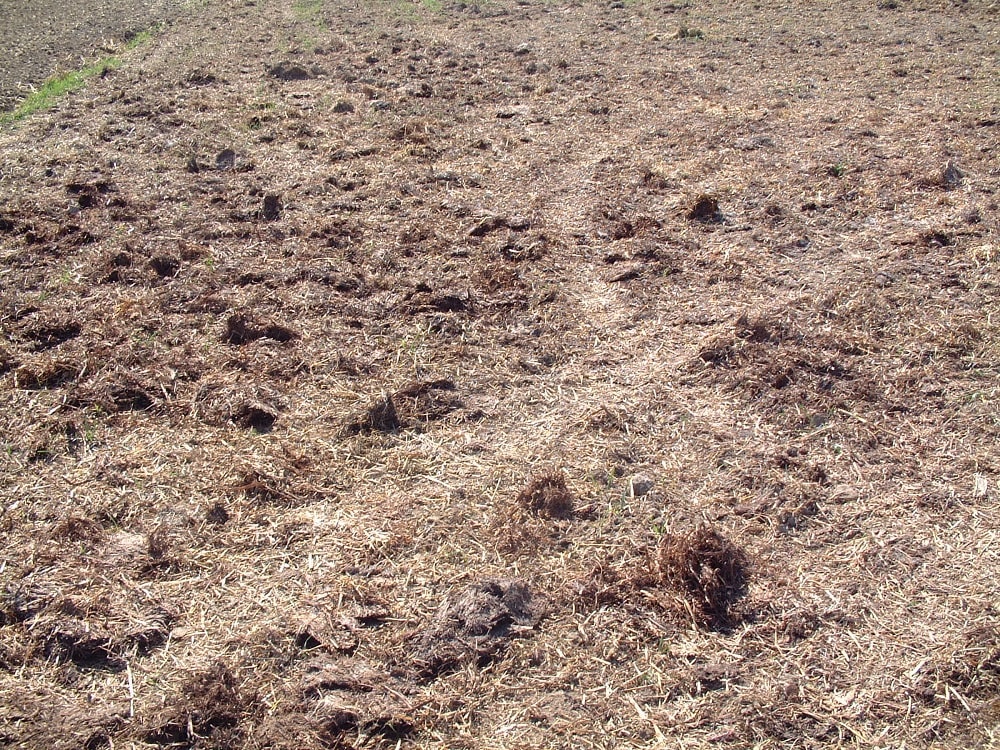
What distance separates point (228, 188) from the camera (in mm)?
7566

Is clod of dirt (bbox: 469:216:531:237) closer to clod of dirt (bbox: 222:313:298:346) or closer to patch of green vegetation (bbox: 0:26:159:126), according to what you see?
clod of dirt (bbox: 222:313:298:346)

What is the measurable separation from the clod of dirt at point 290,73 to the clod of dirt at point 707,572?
931 centimetres

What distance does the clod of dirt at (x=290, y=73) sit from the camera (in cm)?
1096

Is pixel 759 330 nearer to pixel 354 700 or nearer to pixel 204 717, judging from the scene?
pixel 354 700

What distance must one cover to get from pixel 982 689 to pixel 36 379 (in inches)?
Answer: 197

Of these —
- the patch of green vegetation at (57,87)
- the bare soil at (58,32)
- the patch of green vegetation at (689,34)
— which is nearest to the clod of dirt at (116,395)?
the patch of green vegetation at (57,87)

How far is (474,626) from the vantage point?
3357 mm

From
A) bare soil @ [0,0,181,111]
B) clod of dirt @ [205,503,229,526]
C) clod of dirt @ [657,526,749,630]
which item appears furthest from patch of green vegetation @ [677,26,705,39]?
clod of dirt @ [205,503,229,526]

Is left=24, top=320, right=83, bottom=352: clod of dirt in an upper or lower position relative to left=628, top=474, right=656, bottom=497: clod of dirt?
upper

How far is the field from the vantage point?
3.13 m

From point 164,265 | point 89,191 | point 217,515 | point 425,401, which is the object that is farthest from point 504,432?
point 89,191

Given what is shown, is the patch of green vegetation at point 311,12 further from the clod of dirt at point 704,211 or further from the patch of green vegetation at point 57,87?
the clod of dirt at point 704,211

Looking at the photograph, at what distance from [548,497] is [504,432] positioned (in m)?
0.65

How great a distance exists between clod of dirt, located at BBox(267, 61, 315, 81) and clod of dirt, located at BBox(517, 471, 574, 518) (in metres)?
8.67
